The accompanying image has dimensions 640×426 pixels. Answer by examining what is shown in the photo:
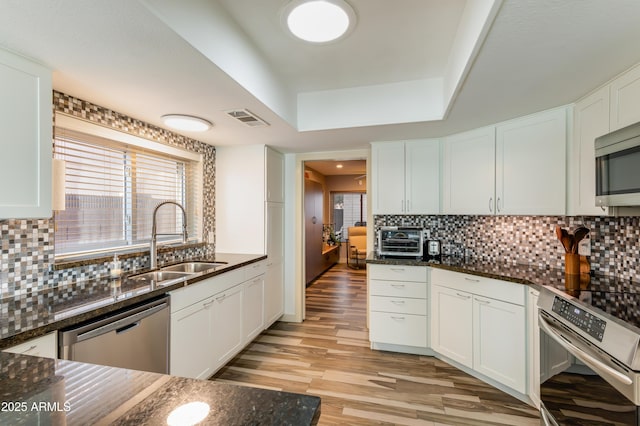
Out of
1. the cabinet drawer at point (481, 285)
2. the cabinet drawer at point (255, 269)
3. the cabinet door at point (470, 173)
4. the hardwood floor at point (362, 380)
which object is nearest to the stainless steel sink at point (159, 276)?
the cabinet drawer at point (255, 269)

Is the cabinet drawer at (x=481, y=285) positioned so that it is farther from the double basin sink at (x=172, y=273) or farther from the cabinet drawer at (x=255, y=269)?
the double basin sink at (x=172, y=273)

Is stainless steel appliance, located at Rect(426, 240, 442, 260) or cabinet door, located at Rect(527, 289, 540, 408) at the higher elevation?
stainless steel appliance, located at Rect(426, 240, 442, 260)

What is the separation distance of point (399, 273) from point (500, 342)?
96 cm

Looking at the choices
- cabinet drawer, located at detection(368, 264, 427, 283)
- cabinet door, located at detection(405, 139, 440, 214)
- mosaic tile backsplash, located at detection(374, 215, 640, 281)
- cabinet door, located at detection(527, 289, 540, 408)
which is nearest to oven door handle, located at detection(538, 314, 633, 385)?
cabinet door, located at detection(527, 289, 540, 408)

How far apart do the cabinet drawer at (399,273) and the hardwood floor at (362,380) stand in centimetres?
74

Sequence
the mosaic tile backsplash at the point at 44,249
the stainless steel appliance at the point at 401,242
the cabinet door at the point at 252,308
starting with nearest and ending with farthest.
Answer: the mosaic tile backsplash at the point at 44,249, the cabinet door at the point at 252,308, the stainless steel appliance at the point at 401,242

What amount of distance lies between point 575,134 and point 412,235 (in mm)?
1510

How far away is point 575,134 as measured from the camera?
210 cm

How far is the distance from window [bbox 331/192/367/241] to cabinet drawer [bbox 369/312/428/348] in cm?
520

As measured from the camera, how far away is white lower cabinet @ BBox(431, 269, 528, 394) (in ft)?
7.02

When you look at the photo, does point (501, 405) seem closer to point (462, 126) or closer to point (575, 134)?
point (575, 134)

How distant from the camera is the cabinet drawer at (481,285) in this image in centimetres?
214

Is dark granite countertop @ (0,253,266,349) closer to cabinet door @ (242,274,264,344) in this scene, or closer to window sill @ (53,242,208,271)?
window sill @ (53,242,208,271)

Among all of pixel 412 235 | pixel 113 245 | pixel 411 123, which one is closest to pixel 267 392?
pixel 113 245
